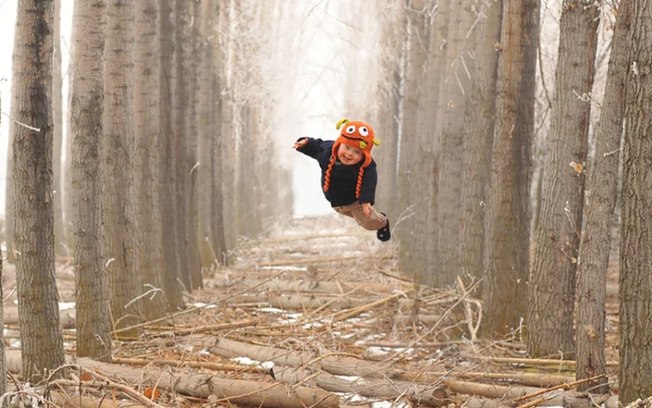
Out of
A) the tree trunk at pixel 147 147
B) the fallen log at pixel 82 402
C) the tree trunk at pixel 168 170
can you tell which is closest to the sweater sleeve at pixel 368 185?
the fallen log at pixel 82 402

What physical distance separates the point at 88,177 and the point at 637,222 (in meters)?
4.85

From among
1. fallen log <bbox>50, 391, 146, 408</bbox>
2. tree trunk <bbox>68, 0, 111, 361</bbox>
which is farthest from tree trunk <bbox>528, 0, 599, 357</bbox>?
fallen log <bbox>50, 391, 146, 408</bbox>

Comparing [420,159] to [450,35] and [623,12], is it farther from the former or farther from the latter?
[623,12]

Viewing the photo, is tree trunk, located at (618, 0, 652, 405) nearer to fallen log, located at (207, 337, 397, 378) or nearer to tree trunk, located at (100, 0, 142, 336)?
fallen log, located at (207, 337, 397, 378)

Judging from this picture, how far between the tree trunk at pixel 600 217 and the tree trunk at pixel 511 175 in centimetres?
298

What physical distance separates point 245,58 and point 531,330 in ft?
62.8

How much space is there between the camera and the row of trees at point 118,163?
7684 mm

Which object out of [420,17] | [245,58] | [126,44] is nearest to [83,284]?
[126,44]

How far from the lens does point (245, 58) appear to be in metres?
28.1

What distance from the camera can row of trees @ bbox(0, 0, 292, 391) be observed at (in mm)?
7684

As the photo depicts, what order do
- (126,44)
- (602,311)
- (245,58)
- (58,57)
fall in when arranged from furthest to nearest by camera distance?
(245,58) < (58,57) < (126,44) < (602,311)

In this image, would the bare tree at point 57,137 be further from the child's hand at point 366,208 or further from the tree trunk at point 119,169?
the child's hand at point 366,208

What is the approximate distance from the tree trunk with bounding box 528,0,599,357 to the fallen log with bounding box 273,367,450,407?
7.67 feet

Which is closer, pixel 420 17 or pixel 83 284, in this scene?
pixel 83 284
